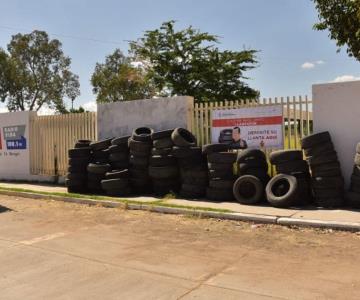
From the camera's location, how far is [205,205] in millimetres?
10469

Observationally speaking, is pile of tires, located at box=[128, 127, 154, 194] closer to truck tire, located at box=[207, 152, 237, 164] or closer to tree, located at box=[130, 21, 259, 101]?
truck tire, located at box=[207, 152, 237, 164]

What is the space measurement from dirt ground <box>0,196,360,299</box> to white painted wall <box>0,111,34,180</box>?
25.0 feet

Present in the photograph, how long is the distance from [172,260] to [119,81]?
137 ft

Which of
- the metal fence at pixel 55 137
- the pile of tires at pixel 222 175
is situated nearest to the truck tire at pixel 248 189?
the pile of tires at pixel 222 175

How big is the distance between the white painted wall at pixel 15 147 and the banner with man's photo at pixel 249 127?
800 cm

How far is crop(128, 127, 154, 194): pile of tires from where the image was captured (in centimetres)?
1233

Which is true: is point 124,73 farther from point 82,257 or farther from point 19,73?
point 82,257

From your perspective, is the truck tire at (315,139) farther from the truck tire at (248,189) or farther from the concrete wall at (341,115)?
the truck tire at (248,189)

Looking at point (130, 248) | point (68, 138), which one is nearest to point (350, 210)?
point (130, 248)

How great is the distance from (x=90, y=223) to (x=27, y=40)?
1819 inches

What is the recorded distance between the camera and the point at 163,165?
11922 mm

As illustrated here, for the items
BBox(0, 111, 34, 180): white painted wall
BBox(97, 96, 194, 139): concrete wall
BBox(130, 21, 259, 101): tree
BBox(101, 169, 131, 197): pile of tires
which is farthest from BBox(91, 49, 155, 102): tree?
BBox(101, 169, 131, 197): pile of tires

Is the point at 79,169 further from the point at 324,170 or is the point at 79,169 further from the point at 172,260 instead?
the point at 172,260

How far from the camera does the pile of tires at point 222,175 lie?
10.9 meters
